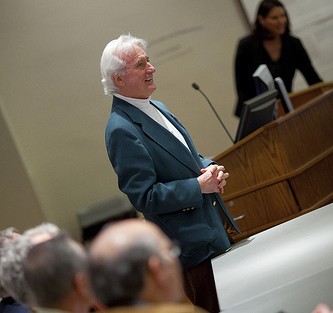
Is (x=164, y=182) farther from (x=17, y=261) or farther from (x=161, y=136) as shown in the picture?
(x=17, y=261)

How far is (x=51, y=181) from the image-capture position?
22.2 ft

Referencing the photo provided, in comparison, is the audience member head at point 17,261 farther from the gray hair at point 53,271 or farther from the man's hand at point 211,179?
the man's hand at point 211,179

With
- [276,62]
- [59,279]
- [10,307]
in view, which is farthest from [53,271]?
[276,62]

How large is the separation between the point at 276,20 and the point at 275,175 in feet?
5.65

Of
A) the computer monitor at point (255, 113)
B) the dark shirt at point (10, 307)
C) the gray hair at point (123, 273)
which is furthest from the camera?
the computer monitor at point (255, 113)

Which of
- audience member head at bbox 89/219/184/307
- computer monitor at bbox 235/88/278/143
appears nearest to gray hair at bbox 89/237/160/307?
audience member head at bbox 89/219/184/307

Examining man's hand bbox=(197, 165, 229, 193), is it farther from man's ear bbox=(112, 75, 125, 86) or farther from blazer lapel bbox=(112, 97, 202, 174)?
man's ear bbox=(112, 75, 125, 86)

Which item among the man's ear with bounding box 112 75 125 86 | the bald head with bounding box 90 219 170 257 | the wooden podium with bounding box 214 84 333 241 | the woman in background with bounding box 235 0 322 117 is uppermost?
the man's ear with bounding box 112 75 125 86

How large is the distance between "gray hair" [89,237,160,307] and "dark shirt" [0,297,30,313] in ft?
4.11

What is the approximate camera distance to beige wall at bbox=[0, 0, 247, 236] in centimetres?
666

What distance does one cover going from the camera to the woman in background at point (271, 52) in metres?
5.38

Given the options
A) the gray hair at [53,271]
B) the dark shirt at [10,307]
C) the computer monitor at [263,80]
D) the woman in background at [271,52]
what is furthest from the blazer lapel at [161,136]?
the woman in background at [271,52]

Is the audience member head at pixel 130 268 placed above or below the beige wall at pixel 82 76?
below

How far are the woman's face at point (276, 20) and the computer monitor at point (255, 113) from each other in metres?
1.30
